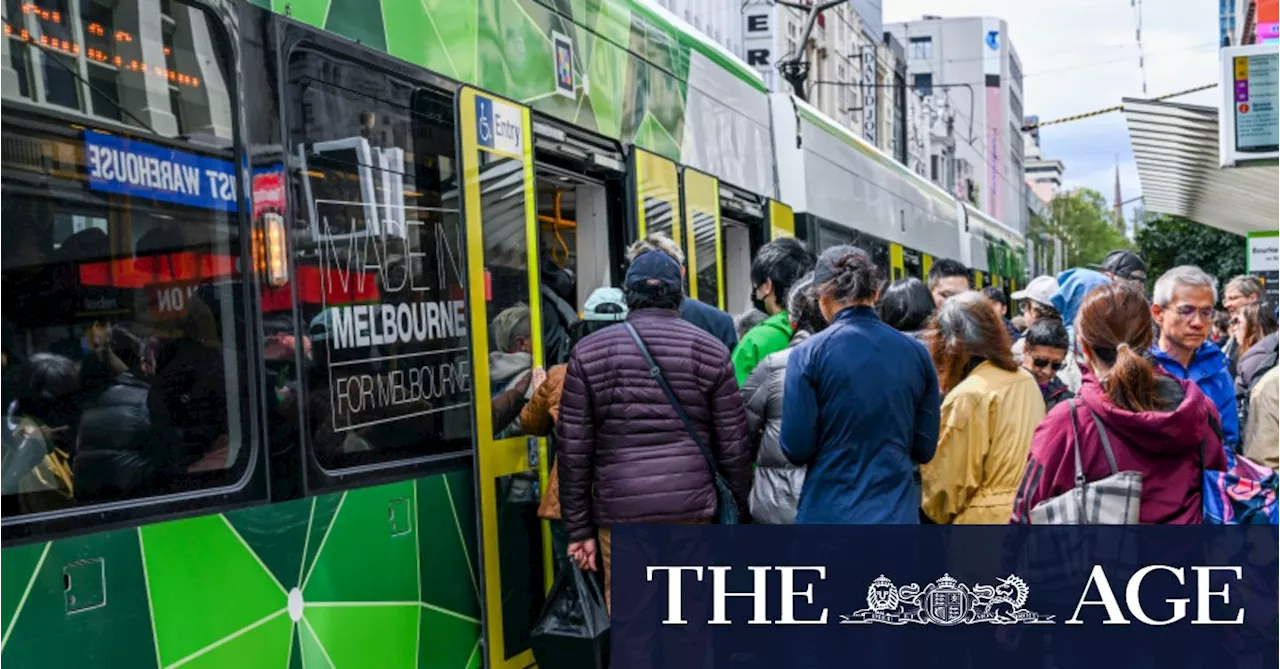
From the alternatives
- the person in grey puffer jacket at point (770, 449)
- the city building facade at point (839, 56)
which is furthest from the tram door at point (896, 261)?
the city building facade at point (839, 56)

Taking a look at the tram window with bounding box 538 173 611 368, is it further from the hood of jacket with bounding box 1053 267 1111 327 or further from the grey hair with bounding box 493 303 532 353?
the hood of jacket with bounding box 1053 267 1111 327

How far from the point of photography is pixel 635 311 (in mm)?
5266

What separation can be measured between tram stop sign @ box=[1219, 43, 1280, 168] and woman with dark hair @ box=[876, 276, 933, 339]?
5.15m

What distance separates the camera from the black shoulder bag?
16.8 feet

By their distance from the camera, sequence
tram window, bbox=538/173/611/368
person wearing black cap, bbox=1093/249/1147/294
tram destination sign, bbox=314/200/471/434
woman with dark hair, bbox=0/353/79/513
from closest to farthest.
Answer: woman with dark hair, bbox=0/353/79/513
tram destination sign, bbox=314/200/471/434
tram window, bbox=538/173/611/368
person wearing black cap, bbox=1093/249/1147/294

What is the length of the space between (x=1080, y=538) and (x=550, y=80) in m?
3.17

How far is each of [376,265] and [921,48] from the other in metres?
113

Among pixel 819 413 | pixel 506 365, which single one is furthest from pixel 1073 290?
pixel 506 365

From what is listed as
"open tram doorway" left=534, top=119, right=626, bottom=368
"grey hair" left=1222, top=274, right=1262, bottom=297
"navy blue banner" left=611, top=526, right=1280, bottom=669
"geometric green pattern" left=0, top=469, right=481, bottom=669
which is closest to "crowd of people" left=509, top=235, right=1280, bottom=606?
"geometric green pattern" left=0, top=469, right=481, bottom=669

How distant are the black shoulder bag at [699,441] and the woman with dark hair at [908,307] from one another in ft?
4.58

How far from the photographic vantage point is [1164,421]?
379cm

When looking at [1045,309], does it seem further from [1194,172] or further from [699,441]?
[1194,172]

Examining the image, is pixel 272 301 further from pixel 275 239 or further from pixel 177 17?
pixel 177 17

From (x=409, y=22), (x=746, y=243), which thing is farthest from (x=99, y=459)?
(x=746, y=243)
